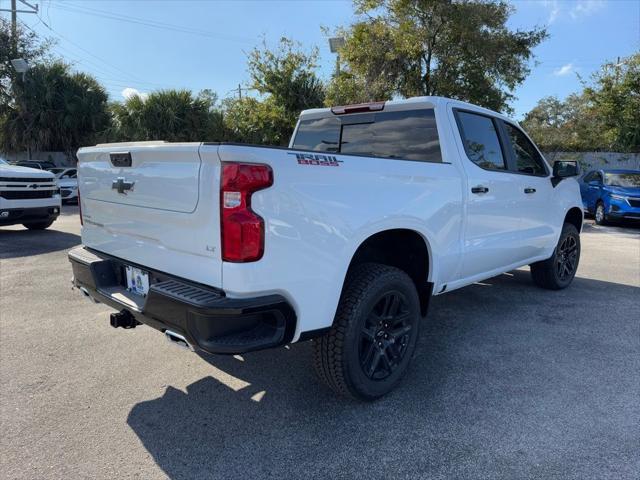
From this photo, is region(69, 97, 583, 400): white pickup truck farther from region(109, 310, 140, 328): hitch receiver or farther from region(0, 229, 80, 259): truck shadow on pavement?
region(0, 229, 80, 259): truck shadow on pavement

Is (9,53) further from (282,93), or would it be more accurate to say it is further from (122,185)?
(122,185)

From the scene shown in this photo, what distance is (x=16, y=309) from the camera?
4824mm

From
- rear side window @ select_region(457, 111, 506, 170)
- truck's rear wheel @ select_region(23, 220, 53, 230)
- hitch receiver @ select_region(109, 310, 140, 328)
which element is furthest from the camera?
truck's rear wheel @ select_region(23, 220, 53, 230)

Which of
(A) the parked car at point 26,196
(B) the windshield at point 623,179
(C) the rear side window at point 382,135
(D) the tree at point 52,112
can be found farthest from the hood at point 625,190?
Answer: (D) the tree at point 52,112

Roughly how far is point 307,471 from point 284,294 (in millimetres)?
890

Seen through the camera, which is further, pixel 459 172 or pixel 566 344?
pixel 566 344

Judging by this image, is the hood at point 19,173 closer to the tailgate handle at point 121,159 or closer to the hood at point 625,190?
the tailgate handle at point 121,159

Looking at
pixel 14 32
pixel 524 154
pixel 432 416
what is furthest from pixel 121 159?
pixel 14 32

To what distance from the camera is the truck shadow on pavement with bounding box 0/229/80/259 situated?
7.87 m

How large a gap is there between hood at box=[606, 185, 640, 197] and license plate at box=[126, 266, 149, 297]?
1340 cm

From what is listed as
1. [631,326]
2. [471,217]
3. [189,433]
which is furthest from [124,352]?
[631,326]

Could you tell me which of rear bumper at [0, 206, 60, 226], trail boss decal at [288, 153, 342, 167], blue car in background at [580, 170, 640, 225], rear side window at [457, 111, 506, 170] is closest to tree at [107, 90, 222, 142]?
rear bumper at [0, 206, 60, 226]

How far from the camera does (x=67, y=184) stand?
16.4m

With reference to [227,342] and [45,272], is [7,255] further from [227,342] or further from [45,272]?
[227,342]
